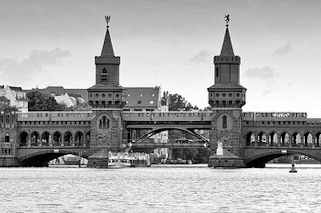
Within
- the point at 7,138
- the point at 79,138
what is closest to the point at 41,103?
the point at 79,138

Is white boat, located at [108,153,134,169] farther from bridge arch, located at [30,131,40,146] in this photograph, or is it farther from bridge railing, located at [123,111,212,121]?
bridge arch, located at [30,131,40,146]

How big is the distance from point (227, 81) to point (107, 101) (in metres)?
16.2

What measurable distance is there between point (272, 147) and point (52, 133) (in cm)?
3116

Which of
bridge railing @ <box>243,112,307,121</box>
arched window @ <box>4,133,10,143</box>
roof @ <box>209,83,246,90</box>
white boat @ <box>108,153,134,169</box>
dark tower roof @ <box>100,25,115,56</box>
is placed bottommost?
white boat @ <box>108,153,134,169</box>

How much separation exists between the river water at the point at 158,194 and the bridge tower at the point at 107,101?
42821 mm

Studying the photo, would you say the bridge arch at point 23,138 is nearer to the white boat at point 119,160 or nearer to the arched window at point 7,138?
the arched window at point 7,138

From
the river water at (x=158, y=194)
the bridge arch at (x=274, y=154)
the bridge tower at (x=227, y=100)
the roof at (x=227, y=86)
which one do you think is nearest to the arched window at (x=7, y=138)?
the bridge tower at (x=227, y=100)

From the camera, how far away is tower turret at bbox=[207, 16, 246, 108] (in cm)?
15412

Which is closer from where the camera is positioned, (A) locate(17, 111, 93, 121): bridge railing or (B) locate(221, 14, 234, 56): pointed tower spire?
(B) locate(221, 14, 234, 56): pointed tower spire

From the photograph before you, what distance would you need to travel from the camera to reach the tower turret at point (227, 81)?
6068 inches

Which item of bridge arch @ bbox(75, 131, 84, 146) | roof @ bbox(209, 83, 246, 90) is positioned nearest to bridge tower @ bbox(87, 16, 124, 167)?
bridge arch @ bbox(75, 131, 84, 146)

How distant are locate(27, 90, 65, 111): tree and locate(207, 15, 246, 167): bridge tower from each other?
42.4 m

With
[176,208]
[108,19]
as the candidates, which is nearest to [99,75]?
[108,19]

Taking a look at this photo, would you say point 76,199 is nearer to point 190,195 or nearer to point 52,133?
point 190,195
